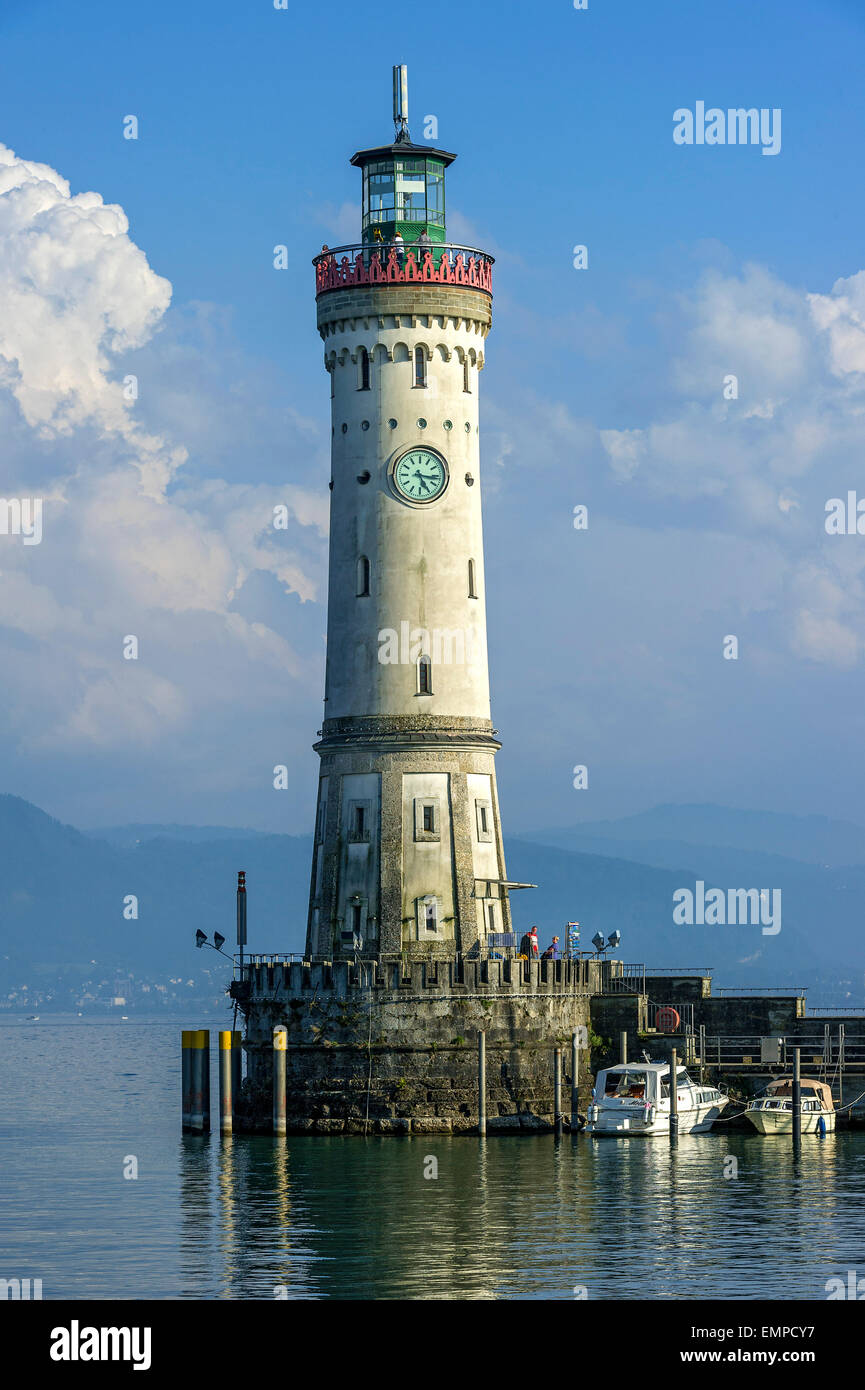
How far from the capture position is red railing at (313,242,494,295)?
314ft

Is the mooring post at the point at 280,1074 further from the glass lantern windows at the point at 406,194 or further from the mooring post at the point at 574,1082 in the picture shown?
the glass lantern windows at the point at 406,194

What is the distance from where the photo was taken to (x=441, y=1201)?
73.4 metres

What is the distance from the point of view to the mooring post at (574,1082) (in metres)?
90.8

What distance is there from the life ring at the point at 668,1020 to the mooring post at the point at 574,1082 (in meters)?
4.37

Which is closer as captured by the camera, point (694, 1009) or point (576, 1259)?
point (576, 1259)

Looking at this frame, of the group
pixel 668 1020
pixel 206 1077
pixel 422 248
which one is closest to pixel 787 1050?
pixel 668 1020

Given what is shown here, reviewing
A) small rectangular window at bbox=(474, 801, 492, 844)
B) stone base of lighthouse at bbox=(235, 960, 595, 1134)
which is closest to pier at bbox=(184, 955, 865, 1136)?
stone base of lighthouse at bbox=(235, 960, 595, 1134)

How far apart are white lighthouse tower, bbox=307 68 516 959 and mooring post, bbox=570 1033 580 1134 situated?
5805 mm

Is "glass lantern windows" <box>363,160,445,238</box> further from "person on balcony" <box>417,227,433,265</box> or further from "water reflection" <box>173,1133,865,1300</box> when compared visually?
"water reflection" <box>173,1133,865,1300</box>

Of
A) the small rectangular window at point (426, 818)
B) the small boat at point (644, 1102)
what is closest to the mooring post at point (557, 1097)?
the small boat at point (644, 1102)

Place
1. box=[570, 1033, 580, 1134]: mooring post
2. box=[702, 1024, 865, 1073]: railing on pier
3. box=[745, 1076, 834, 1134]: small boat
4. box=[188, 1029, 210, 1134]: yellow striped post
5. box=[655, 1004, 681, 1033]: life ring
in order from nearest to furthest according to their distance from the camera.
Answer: box=[570, 1033, 580, 1134]: mooring post < box=[745, 1076, 834, 1134]: small boat < box=[188, 1029, 210, 1134]: yellow striped post < box=[702, 1024, 865, 1073]: railing on pier < box=[655, 1004, 681, 1033]: life ring
